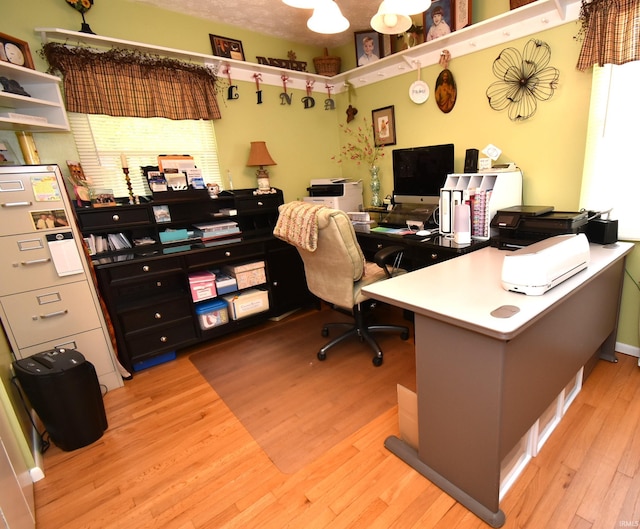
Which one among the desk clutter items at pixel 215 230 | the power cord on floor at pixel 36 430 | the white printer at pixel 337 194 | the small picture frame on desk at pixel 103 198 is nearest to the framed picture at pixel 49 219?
the small picture frame on desk at pixel 103 198

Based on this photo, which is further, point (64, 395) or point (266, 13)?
point (266, 13)

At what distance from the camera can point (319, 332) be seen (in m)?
2.77

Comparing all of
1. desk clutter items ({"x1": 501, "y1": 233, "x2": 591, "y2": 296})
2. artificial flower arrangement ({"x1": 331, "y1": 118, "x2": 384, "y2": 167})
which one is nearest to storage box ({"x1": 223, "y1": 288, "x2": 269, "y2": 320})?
artificial flower arrangement ({"x1": 331, "y1": 118, "x2": 384, "y2": 167})

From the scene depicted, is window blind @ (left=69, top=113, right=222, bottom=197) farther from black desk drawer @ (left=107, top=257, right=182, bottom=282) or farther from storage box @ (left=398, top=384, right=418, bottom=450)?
storage box @ (left=398, top=384, right=418, bottom=450)

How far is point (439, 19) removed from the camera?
2.42 m

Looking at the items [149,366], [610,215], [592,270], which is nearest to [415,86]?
[610,215]

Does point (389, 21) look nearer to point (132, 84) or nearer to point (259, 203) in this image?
point (259, 203)

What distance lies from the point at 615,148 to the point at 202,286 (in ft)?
9.19

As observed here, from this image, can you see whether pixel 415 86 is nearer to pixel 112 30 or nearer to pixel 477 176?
pixel 477 176

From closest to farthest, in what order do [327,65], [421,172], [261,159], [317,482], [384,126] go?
[317,482] < [421,172] < [261,159] < [384,126] < [327,65]

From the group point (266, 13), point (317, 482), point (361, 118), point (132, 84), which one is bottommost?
point (317, 482)

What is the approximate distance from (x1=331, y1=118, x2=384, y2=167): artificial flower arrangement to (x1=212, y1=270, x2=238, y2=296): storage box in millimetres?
1866

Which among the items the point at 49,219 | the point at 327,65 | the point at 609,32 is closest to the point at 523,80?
the point at 609,32

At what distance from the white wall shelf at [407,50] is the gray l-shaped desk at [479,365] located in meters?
1.57
